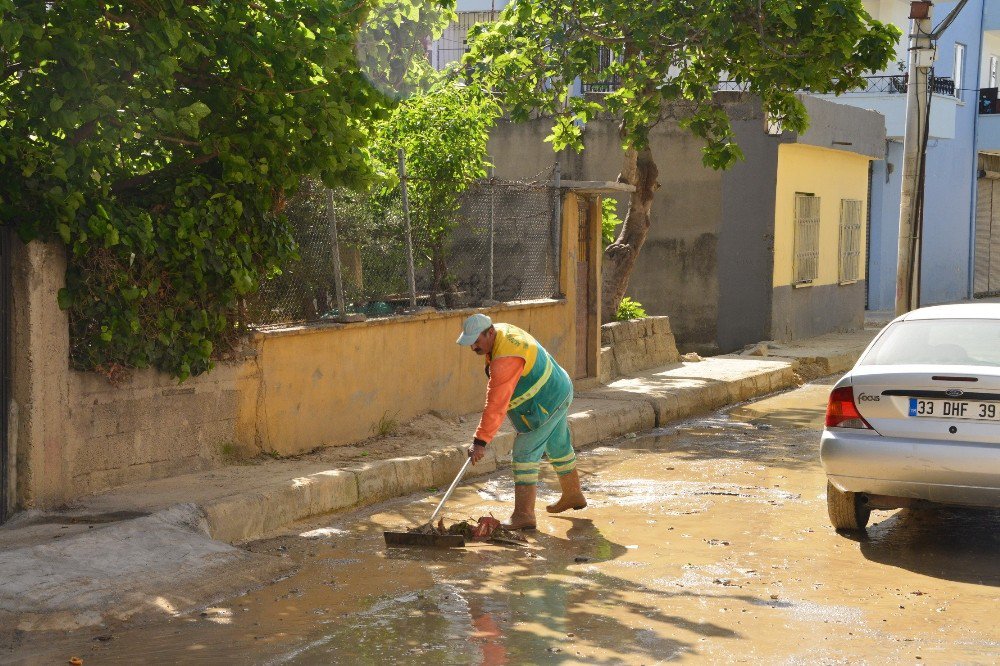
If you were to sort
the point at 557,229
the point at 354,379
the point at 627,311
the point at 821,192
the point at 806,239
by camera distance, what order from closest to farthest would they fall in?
the point at 354,379
the point at 557,229
the point at 627,311
the point at 806,239
the point at 821,192

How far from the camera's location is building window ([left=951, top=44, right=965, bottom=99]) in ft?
101

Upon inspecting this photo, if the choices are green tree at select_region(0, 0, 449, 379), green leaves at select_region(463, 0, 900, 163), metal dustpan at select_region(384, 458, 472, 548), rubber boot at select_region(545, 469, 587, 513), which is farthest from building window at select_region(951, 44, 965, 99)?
metal dustpan at select_region(384, 458, 472, 548)

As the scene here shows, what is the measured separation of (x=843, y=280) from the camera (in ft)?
74.9

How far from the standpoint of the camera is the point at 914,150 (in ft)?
51.2

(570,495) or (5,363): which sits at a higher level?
(5,363)

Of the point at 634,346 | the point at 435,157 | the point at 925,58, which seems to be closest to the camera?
the point at 435,157

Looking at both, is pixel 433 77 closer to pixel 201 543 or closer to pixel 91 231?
pixel 91 231

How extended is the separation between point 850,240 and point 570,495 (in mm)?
16050

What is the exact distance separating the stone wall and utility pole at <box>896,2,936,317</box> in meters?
3.04

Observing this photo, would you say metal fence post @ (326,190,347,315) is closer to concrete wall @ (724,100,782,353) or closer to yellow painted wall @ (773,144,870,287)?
concrete wall @ (724,100,782,353)

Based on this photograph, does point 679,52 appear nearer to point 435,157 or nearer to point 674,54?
point 674,54

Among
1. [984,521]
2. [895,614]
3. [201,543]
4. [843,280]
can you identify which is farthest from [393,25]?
[843,280]

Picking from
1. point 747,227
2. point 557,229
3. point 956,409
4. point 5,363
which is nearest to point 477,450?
point 956,409

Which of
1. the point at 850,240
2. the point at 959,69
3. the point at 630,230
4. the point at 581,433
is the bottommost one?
the point at 581,433
